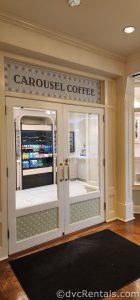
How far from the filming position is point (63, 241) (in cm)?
306

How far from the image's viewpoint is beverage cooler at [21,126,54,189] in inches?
122

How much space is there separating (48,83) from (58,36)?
2.17ft

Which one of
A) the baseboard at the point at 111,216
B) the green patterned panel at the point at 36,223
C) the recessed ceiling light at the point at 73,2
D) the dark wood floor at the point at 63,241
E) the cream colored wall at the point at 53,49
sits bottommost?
the dark wood floor at the point at 63,241

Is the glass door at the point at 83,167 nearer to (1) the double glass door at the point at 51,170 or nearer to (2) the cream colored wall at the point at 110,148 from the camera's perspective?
(1) the double glass door at the point at 51,170

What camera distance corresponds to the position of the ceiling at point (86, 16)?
7.04ft

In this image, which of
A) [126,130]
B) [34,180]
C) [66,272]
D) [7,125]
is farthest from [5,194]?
[126,130]

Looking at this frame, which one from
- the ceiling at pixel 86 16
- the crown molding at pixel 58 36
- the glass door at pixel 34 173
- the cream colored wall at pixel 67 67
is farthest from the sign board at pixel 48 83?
the ceiling at pixel 86 16

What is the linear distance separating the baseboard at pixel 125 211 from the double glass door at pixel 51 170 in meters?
0.42

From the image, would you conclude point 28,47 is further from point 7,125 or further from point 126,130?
point 126,130

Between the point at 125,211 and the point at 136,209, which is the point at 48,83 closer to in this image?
the point at 125,211

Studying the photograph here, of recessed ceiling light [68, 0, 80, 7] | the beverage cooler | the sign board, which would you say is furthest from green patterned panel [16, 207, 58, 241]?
recessed ceiling light [68, 0, 80, 7]

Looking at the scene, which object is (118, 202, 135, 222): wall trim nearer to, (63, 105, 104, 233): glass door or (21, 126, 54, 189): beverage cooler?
(63, 105, 104, 233): glass door

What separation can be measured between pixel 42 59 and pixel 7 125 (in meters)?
1.12

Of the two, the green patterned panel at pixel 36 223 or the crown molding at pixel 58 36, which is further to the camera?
the green patterned panel at pixel 36 223
